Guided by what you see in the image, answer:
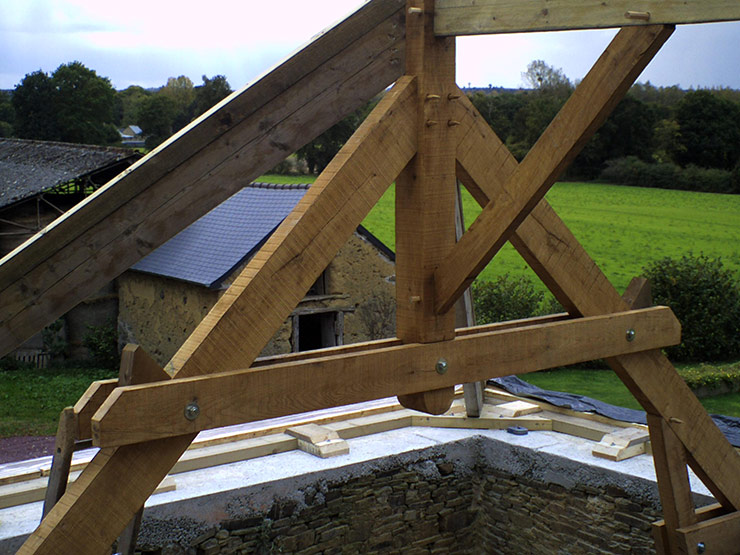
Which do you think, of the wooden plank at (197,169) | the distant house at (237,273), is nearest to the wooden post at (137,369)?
the wooden plank at (197,169)

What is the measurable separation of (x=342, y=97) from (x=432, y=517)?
184 inches

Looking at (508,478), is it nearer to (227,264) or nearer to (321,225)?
(321,225)

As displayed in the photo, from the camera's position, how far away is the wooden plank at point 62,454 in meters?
2.51

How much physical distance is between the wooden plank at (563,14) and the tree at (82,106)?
97.9 ft

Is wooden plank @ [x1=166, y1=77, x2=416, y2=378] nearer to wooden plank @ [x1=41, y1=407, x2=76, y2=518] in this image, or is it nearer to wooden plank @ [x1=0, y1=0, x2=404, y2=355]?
wooden plank @ [x1=0, y1=0, x2=404, y2=355]

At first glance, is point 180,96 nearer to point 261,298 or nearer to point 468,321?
point 468,321

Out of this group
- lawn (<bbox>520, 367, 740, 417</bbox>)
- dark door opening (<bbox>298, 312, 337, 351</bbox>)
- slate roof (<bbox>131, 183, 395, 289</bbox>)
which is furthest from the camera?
dark door opening (<bbox>298, 312, 337, 351</bbox>)

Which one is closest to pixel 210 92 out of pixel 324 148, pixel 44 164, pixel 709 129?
pixel 324 148

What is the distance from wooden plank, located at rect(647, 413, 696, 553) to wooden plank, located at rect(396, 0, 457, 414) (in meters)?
1.17

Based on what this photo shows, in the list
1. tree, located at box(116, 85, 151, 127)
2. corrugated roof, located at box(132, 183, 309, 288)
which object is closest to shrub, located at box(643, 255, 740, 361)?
corrugated roof, located at box(132, 183, 309, 288)

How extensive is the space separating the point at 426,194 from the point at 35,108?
102ft

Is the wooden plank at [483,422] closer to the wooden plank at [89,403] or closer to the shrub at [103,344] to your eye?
the wooden plank at [89,403]

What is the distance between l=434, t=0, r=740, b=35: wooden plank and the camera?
2.62 m

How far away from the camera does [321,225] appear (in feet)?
8.62
